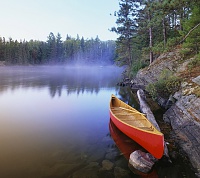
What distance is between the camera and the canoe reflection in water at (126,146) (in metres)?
5.54

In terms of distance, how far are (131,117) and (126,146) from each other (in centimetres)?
214

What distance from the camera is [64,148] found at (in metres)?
7.34

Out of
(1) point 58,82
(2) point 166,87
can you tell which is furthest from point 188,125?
(1) point 58,82

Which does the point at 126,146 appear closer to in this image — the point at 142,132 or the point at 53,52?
the point at 142,132

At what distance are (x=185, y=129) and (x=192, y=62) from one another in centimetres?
648

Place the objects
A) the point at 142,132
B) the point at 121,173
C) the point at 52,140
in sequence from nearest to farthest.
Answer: the point at 121,173 → the point at 142,132 → the point at 52,140

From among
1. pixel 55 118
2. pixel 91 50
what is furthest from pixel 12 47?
pixel 55 118

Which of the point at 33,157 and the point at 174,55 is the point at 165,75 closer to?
the point at 174,55

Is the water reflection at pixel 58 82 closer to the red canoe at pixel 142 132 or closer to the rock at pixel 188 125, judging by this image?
the red canoe at pixel 142 132

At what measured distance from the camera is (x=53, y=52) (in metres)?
78.8

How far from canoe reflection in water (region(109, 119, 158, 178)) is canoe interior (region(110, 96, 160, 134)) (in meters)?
0.71

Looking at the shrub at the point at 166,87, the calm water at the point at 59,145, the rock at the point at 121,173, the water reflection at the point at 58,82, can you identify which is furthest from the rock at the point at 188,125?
the water reflection at the point at 58,82

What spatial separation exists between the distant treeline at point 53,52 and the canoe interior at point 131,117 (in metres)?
64.4

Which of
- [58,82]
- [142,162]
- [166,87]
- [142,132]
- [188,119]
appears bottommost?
[142,162]
